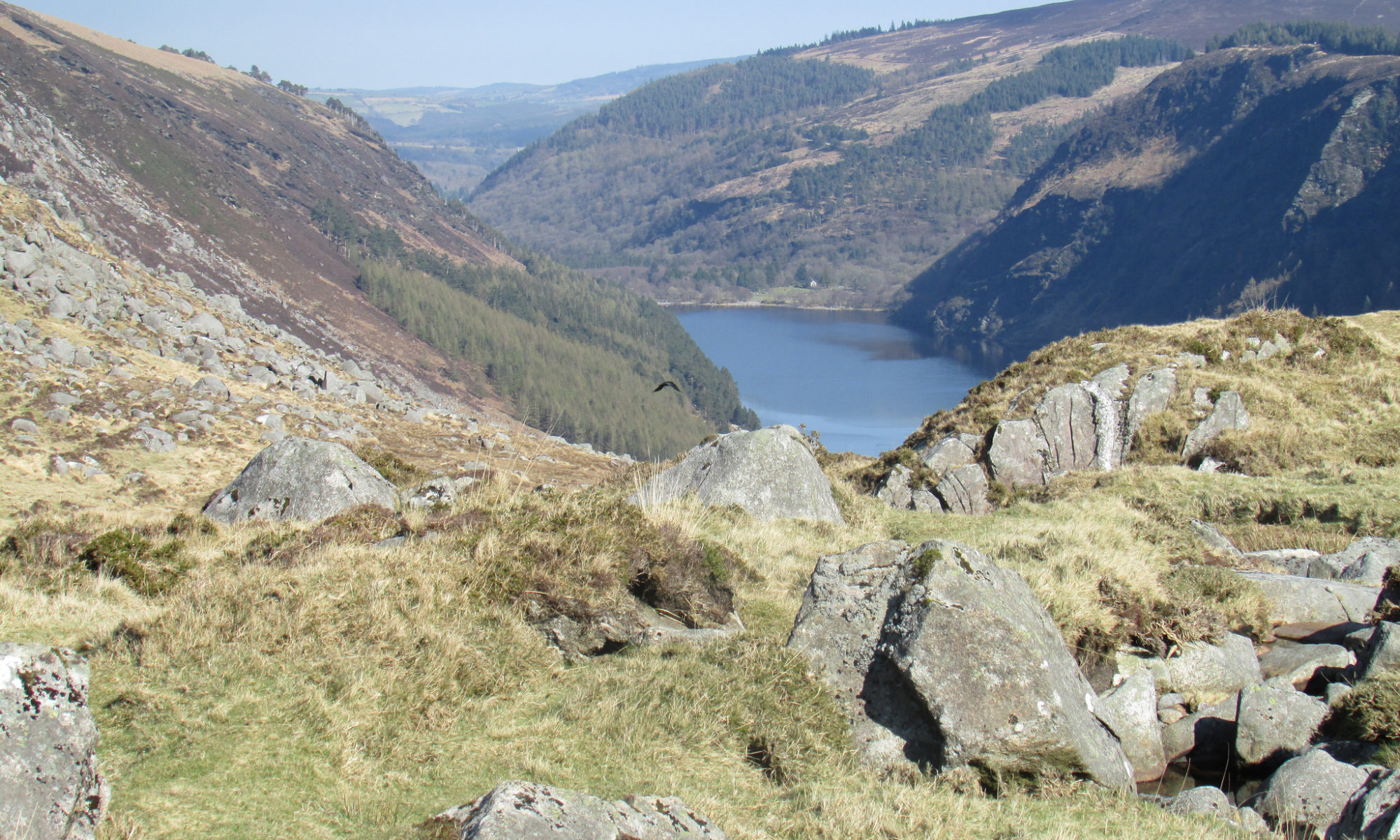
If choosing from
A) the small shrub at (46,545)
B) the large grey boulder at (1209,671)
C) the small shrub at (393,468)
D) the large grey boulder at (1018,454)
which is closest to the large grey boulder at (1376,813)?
the large grey boulder at (1209,671)

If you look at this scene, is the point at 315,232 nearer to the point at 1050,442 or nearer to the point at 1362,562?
the point at 1050,442

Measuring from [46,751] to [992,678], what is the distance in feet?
18.7

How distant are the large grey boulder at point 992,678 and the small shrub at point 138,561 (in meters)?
6.23

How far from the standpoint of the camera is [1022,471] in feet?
60.4

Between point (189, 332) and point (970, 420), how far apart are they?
106ft

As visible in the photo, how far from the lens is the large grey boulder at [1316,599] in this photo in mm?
9867

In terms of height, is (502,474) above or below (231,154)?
→ below

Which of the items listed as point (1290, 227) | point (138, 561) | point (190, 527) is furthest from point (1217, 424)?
point (1290, 227)

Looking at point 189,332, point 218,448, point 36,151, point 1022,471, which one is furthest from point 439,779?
point 36,151

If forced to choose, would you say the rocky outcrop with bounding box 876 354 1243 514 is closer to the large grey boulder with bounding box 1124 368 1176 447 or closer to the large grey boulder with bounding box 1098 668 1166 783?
the large grey boulder with bounding box 1124 368 1176 447

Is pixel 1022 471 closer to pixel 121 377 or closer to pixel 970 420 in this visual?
pixel 970 420

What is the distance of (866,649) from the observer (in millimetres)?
7012

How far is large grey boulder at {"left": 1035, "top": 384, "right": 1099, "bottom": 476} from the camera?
1875 cm

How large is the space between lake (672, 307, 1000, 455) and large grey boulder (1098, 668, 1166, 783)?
61624mm
